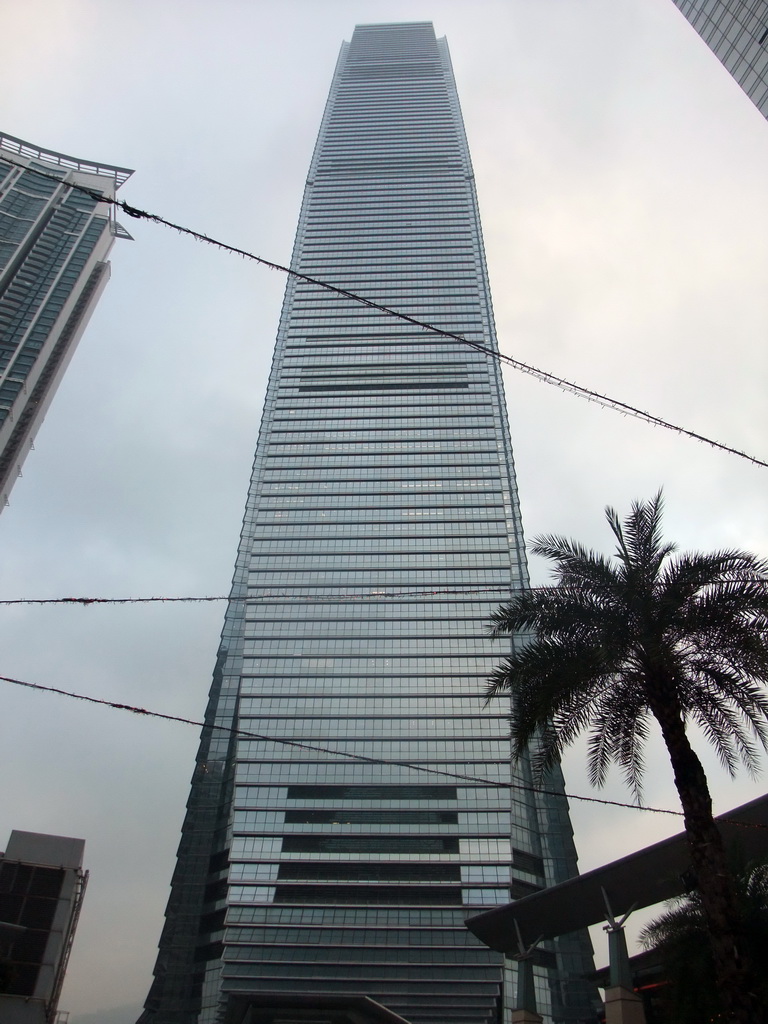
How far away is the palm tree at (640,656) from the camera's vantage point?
15438 mm

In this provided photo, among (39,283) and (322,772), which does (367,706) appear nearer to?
(322,772)

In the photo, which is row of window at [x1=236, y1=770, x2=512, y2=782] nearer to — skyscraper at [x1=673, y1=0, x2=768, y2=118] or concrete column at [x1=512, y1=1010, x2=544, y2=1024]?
concrete column at [x1=512, y1=1010, x2=544, y2=1024]

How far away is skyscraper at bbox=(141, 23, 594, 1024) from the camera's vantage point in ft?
244

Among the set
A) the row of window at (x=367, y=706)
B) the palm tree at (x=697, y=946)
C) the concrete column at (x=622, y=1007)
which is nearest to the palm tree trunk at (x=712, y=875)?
the palm tree at (x=697, y=946)

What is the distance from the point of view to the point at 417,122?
165125 mm

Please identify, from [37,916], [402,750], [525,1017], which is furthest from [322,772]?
[525,1017]

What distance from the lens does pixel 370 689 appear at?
8962 cm

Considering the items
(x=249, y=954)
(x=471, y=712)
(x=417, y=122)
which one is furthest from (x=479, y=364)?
(x=249, y=954)

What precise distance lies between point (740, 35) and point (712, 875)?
4054 centimetres

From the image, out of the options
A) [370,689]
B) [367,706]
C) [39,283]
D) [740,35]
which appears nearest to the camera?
[740,35]

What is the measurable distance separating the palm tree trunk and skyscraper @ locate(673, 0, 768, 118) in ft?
116

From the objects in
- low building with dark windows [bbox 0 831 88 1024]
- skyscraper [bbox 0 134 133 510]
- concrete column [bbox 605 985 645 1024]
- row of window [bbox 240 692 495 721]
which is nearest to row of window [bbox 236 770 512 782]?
row of window [bbox 240 692 495 721]

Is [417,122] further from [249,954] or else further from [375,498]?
[249,954]

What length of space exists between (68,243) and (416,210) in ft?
223
